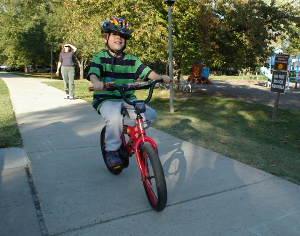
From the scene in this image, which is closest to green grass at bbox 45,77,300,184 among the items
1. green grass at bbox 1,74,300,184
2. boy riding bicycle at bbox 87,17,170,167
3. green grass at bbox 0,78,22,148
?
green grass at bbox 1,74,300,184

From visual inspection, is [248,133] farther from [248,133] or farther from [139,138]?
[139,138]

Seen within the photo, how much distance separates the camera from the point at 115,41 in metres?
3.57

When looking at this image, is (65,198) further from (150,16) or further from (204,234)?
(150,16)

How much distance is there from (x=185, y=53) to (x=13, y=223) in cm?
1060

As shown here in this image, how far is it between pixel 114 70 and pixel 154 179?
143cm

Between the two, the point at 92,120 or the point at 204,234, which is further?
the point at 92,120

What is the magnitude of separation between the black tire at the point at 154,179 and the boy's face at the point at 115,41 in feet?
4.15

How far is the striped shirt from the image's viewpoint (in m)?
3.54

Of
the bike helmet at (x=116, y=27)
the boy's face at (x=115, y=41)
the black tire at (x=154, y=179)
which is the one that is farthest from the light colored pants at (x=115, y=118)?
the bike helmet at (x=116, y=27)

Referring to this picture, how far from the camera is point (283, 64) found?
28.7 feet

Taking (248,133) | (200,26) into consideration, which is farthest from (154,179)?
(200,26)

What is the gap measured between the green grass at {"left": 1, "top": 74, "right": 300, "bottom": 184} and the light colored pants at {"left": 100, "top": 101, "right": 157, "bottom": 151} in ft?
6.12

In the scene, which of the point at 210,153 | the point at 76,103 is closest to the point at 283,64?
the point at 210,153

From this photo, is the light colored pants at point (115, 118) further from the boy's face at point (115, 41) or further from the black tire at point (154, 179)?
the boy's face at point (115, 41)
